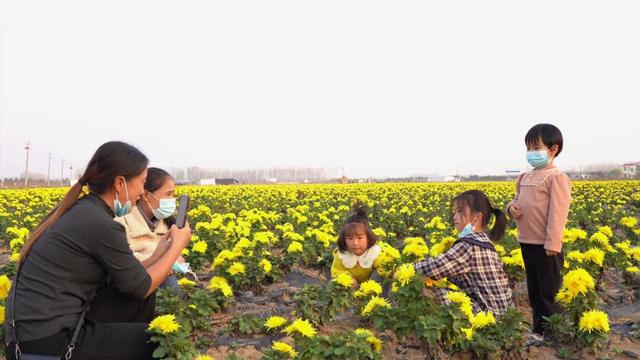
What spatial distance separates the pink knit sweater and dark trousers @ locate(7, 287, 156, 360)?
3.06m

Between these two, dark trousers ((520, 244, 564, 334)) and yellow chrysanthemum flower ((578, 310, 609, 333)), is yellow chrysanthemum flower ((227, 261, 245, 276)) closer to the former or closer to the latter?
dark trousers ((520, 244, 564, 334))

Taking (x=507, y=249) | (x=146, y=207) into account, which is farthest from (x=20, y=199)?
(x=507, y=249)

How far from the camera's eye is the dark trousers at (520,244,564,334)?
4199mm

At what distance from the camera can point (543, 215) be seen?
424 cm

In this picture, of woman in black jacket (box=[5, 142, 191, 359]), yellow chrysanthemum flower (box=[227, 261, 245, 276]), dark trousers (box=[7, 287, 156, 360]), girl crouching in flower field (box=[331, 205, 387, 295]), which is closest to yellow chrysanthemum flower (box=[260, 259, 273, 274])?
yellow chrysanthemum flower (box=[227, 261, 245, 276])

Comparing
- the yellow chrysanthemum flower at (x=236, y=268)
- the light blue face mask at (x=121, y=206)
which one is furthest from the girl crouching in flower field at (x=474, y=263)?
the yellow chrysanthemum flower at (x=236, y=268)

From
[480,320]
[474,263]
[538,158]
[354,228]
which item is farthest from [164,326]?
[538,158]

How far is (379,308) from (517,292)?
3.12 meters

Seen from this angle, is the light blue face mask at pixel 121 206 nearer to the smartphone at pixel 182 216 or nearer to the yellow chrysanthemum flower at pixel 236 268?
the smartphone at pixel 182 216

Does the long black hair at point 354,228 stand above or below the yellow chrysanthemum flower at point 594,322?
above

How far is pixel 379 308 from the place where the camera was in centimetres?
350

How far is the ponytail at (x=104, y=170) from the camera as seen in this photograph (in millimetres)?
2744

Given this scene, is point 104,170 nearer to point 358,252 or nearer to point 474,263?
point 474,263

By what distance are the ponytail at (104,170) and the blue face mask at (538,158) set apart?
3121 mm
